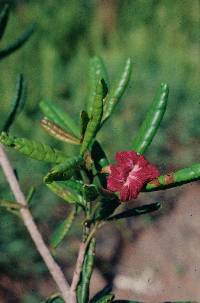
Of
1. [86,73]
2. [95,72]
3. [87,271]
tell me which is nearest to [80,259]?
[87,271]

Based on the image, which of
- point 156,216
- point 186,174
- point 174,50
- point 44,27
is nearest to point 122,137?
point 156,216

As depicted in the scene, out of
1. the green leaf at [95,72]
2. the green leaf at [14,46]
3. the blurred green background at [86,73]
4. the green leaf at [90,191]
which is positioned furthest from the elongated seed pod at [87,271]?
the blurred green background at [86,73]

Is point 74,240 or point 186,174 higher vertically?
point 186,174

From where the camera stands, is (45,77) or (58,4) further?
(58,4)

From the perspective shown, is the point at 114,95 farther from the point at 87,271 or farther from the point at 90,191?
the point at 87,271

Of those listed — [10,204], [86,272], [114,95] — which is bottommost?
[86,272]

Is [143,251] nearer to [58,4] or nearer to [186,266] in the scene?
[186,266]

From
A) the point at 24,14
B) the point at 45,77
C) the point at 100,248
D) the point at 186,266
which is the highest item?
the point at 24,14
